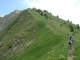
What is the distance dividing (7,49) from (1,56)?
397 cm

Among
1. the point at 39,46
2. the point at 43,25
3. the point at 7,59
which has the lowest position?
the point at 7,59

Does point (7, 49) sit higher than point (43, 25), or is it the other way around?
point (43, 25)

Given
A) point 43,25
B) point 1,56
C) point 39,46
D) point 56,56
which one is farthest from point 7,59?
point 56,56

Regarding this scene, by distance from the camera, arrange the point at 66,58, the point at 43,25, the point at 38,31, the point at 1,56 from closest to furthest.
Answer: the point at 66,58
the point at 1,56
the point at 38,31
the point at 43,25

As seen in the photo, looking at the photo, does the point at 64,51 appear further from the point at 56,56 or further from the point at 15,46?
the point at 15,46

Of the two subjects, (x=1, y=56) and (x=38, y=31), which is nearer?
(x=1, y=56)

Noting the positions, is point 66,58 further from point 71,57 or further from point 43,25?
point 43,25

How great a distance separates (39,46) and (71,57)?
2148 centimetres

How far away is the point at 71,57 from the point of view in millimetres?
42062

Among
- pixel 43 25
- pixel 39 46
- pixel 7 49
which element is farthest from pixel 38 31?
pixel 39 46

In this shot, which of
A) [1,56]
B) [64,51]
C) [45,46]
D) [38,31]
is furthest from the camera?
[38,31]

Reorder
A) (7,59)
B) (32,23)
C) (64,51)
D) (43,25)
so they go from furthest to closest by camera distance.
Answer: (32,23)
(43,25)
(7,59)
(64,51)

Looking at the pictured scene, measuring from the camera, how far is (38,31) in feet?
278

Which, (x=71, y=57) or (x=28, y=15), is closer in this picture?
(x=71, y=57)
